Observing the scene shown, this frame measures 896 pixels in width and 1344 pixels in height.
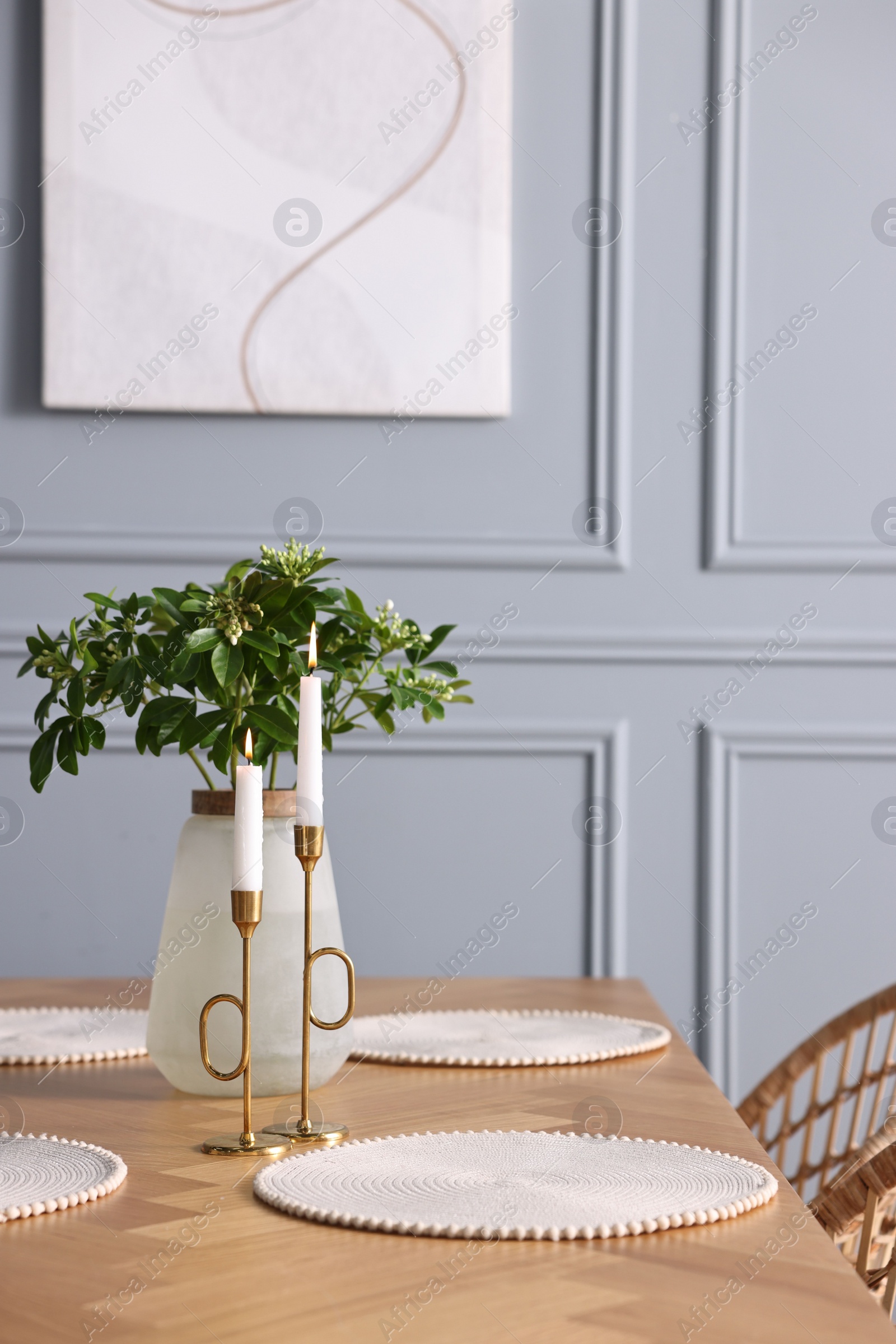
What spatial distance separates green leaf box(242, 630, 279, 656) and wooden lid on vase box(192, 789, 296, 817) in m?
0.12

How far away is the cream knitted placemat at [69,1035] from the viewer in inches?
39.4

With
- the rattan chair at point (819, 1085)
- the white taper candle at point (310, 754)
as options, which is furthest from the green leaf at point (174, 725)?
the rattan chair at point (819, 1085)

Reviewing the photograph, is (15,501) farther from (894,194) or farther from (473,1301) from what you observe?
(473,1301)

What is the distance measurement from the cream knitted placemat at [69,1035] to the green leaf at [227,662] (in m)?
0.37

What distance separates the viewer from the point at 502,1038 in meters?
1.09

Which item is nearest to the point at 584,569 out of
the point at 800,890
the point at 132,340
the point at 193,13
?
the point at 800,890

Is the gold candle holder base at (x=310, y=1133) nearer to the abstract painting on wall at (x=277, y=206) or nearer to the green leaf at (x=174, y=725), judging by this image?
the green leaf at (x=174, y=725)

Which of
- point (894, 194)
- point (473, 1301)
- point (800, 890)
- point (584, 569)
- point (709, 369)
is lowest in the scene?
point (800, 890)

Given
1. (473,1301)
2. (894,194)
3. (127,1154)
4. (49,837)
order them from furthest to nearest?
(894,194) → (49,837) → (127,1154) → (473,1301)

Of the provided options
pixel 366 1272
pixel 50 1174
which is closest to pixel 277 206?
pixel 50 1174

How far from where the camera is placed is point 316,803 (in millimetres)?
764

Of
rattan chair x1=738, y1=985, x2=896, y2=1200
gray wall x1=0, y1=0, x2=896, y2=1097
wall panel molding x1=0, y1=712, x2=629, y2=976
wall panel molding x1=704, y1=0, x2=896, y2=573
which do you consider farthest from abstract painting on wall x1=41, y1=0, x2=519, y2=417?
rattan chair x1=738, y1=985, x2=896, y2=1200

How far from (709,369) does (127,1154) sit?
1.72 metres

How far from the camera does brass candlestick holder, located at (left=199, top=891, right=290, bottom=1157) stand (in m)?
0.73
